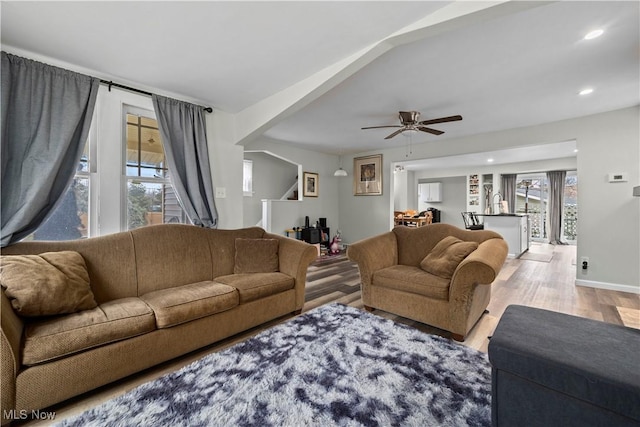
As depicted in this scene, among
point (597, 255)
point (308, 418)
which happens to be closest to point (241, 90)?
point (308, 418)

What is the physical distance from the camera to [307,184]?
6367 millimetres

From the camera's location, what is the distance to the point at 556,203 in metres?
7.78

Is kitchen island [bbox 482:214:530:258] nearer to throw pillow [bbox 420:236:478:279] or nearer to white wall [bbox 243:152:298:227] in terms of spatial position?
throw pillow [bbox 420:236:478:279]

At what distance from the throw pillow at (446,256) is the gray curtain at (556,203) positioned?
277 inches

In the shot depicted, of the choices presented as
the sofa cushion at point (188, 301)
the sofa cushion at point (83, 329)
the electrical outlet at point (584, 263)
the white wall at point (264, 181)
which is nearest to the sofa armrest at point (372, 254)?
the sofa cushion at point (188, 301)

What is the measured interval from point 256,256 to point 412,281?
1.62 m

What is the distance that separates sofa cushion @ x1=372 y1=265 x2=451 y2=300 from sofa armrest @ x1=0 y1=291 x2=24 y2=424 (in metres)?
2.62

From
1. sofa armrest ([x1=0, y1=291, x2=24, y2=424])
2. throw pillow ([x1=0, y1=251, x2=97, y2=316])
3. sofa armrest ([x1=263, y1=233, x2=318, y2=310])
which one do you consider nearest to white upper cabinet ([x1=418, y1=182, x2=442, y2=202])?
sofa armrest ([x1=263, y1=233, x2=318, y2=310])

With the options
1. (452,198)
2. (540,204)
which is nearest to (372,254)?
(452,198)

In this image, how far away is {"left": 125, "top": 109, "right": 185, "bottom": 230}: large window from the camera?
2.86 metres

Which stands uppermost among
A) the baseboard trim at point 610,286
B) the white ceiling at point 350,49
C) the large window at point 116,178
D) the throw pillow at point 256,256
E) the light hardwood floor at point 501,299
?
the white ceiling at point 350,49

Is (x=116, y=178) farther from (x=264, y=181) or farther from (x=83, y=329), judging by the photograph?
(x=264, y=181)

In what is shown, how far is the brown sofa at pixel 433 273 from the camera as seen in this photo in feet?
7.43

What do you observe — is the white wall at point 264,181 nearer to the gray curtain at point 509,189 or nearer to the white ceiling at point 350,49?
the white ceiling at point 350,49
